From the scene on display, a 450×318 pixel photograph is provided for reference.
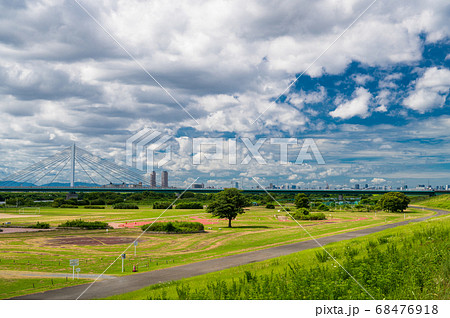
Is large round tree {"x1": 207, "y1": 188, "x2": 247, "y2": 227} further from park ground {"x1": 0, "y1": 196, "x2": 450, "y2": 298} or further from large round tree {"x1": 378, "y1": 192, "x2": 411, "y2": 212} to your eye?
large round tree {"x1": 378, "y1": 192, "x2": 411, "y2": 212}

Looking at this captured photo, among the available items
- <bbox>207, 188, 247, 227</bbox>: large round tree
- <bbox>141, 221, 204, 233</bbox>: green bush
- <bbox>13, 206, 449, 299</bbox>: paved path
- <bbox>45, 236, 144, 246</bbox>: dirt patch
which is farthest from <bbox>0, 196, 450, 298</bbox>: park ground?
<bbox>207, 188, 247, 227</bbox>: large round tree

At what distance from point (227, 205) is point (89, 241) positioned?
30.2 meters

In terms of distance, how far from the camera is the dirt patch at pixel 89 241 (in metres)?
52.2

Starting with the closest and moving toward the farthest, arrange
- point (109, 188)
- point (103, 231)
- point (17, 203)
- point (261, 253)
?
point (261, 253), point (103, 231), point (17, 203), point (109, 188)

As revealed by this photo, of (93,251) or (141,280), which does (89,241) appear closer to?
(93,251)

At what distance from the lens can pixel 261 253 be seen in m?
37.4

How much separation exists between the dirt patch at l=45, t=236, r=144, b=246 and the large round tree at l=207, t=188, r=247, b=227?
73.7 ft

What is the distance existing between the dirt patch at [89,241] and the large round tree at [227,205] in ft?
73.7

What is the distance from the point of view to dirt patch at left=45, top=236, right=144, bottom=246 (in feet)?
171

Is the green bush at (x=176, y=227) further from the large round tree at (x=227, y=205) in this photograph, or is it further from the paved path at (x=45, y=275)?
the paved path at (x=45, y=275)

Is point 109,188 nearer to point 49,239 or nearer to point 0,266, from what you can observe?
point 49,239

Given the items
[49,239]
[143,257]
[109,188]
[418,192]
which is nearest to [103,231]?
[49,239]

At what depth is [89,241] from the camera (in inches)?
2148
